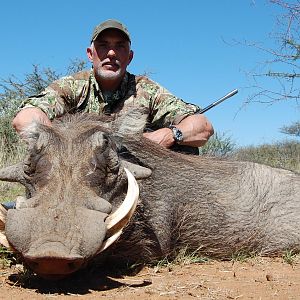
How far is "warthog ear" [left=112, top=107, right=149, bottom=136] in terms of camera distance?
415 cm

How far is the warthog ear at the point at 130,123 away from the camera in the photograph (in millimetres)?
4148

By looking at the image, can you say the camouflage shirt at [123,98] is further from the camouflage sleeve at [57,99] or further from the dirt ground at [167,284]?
the dirt ground at [167,284]

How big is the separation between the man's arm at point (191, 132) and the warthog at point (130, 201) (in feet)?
1.00

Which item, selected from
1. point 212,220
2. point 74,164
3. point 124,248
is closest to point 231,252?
point 212,220

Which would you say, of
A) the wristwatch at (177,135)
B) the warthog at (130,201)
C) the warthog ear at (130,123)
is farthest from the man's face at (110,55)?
the warthog ear at (130,123)

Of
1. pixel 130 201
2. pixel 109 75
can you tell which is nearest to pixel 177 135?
pixel 109 75

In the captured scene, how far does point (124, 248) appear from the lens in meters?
3.96

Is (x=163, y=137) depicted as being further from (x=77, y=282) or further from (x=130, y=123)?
(x=77, y=282)

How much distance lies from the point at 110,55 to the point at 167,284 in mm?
2985

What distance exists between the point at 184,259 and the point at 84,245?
1.52m

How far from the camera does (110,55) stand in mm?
5781

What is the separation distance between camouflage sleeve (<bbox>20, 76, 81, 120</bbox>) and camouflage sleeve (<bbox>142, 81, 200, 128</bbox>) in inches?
29.5

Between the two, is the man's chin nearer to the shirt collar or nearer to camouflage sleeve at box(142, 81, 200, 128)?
the shirt collar

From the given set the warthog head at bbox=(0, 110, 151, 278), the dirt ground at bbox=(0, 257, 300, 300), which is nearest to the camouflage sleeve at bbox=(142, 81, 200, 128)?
the warthog head at bbox=(0, 110, 151, 278)
